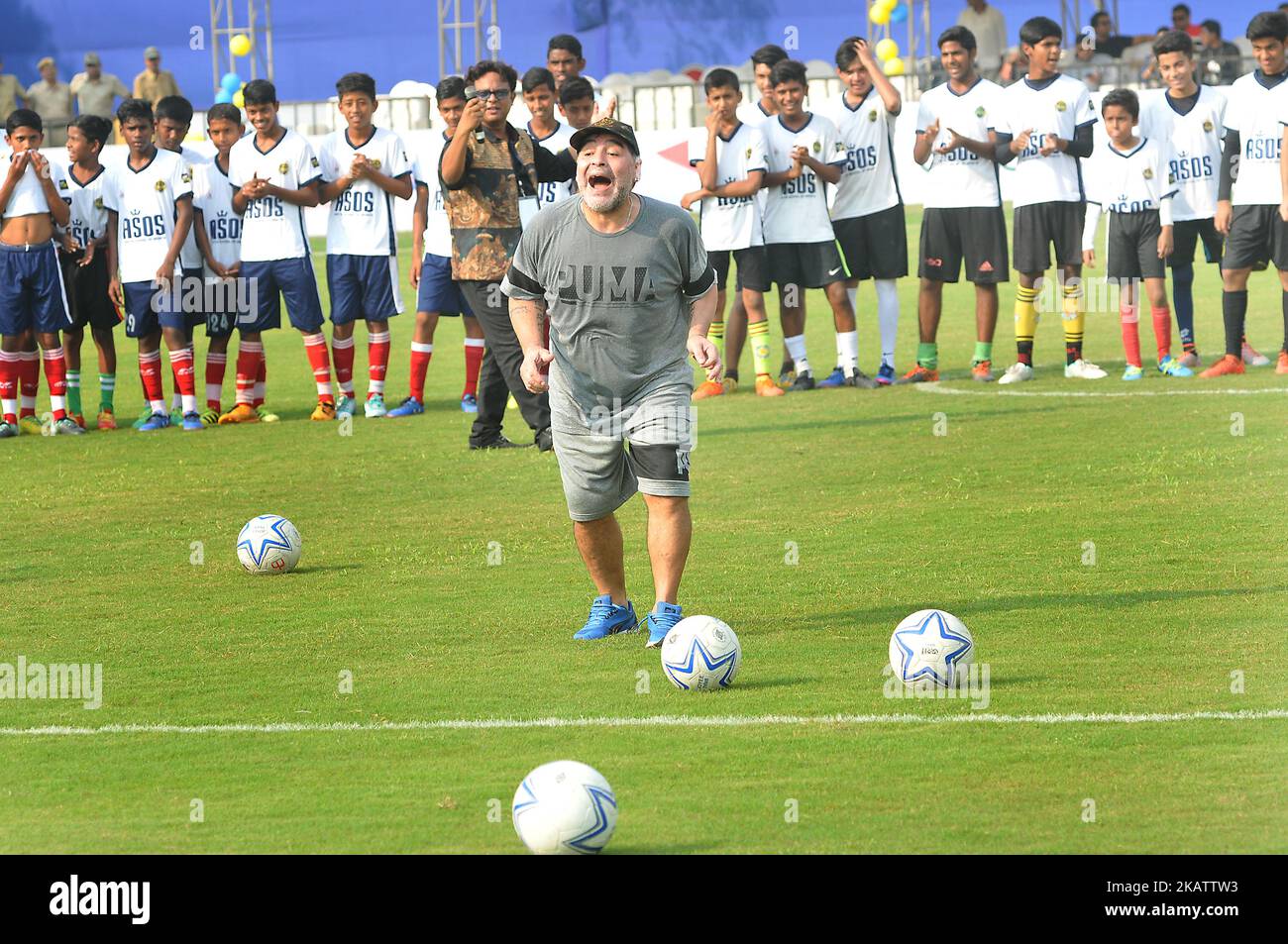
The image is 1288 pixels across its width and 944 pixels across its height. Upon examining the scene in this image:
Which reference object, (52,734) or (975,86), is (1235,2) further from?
(52,734)

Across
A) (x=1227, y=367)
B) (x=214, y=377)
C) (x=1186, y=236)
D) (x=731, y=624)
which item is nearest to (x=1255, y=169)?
(x=1186, y=236)

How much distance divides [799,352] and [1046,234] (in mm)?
2231

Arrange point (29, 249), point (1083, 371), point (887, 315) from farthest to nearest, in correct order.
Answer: point (887, 315)
point (1083, 371)
point (29, 249)

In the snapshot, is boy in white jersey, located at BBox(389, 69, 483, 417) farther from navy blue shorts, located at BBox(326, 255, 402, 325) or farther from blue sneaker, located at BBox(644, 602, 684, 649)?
blue sneaker, located at BBox(644, 602, 684, 649)

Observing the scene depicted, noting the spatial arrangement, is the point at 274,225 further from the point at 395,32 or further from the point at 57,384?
the point at 395,32

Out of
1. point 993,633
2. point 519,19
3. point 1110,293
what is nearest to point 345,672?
point 993,633

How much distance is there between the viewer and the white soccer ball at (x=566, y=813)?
500 centimetres

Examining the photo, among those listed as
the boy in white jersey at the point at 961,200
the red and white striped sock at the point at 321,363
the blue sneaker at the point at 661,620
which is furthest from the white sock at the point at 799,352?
the blue sneaker at the point at 661,620

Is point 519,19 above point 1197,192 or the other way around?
above

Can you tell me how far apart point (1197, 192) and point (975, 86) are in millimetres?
2048

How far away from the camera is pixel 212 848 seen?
5156 millimetres

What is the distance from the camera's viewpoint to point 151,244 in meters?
15.1

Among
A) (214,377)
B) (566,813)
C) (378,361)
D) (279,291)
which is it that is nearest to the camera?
(566,813)

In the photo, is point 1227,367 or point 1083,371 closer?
point 1227,367
